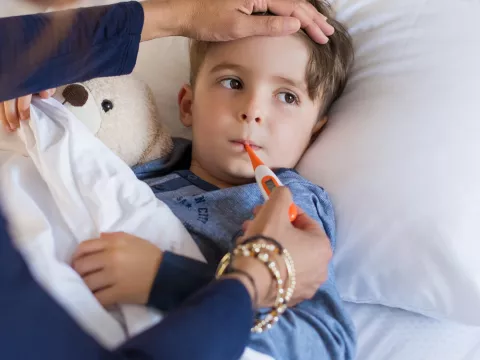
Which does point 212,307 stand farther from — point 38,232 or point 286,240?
point 38,232

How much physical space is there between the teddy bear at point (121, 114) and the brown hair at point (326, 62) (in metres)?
0.13

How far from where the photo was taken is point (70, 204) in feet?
2.77

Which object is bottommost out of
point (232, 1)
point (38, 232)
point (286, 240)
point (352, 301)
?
point (352, 301)

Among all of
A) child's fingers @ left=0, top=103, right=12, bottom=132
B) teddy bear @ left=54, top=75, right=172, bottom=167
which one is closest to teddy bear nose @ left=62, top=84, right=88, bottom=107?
teddy bear @ left=54, top=75, right=172, bottom=167

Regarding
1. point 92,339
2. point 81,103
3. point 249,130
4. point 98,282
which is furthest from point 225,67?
point 92,339

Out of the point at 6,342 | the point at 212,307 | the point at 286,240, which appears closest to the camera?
the point at 6,342

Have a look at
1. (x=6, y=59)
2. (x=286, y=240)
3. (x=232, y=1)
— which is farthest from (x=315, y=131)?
(x=6, y=59)

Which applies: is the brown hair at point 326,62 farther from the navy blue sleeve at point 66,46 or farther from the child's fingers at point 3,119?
the child's fingers at point 3,119

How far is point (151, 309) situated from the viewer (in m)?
0.76

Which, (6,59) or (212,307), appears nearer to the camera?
(212,307)

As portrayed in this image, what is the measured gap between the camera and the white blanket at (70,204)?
0.73 m

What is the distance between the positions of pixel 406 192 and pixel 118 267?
0.49 metres

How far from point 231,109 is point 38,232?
16.7 inches

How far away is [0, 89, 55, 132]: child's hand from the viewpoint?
95 centimetres
